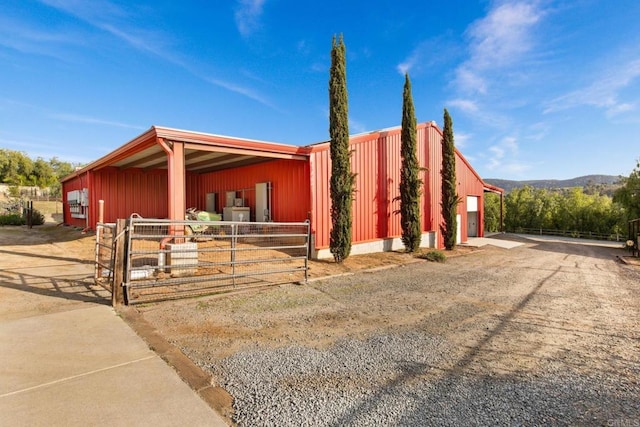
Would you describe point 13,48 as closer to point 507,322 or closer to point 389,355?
point 389,355

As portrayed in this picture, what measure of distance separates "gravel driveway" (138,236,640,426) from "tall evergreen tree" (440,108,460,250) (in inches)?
288

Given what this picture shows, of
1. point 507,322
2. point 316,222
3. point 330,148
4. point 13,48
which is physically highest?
point 13,48

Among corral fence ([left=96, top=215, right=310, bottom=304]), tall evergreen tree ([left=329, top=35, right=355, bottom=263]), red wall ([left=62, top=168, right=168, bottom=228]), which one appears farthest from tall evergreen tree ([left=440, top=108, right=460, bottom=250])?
red wall ([left=62, top=168, right=168, bottom=228])

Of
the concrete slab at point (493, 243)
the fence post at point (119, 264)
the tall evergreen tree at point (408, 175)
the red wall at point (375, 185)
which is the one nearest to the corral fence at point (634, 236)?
the concrete slab at point (493, 243)

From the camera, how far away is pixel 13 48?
946 cm

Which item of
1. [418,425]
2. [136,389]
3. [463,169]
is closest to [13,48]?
[136,389]

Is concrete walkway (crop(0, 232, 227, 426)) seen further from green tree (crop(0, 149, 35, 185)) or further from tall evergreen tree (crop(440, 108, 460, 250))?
green tree (crop(0, 149, 35, 185))

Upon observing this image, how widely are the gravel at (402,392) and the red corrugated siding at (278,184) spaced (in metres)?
6.41

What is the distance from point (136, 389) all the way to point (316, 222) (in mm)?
6968

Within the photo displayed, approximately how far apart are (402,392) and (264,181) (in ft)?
33.4

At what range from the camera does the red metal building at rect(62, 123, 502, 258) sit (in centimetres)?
780

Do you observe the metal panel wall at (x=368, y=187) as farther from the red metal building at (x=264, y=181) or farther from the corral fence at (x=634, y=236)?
the corral fence at (x=634, y=236)

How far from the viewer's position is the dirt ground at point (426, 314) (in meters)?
3.22

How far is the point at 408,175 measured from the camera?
453 inches
